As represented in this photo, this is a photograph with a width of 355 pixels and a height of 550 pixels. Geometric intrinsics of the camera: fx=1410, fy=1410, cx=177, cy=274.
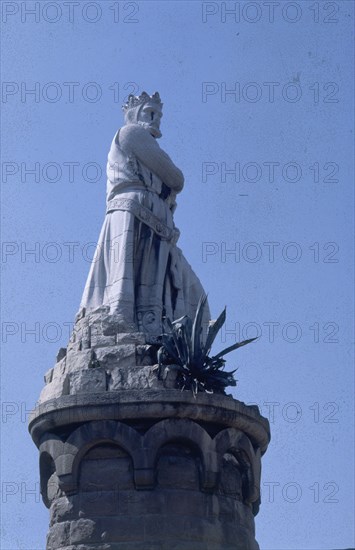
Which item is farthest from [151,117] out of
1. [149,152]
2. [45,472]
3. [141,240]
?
[45,472]

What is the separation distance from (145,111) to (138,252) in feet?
10.2

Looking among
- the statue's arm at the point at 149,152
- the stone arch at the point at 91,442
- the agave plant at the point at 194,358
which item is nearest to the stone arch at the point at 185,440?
the stone arch at the point at 91,442

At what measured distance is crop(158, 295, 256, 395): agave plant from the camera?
916 inches

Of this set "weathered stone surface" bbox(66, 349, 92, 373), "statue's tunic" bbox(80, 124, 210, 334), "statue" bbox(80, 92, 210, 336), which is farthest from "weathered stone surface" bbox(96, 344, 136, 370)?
"statue's tunic" bbox(80, 124, 210, 334)

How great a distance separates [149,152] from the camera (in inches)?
1031

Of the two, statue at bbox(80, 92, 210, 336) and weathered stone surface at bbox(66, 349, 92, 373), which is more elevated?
statue at bbox(80, 92, 210, 336)

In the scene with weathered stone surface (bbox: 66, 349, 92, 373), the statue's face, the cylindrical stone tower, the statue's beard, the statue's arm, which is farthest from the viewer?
the statue's face

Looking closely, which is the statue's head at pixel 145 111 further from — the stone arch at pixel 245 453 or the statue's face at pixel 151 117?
the stone arch at pixel 245 453

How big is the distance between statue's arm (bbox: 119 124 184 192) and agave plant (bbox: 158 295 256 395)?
3725 millimetres

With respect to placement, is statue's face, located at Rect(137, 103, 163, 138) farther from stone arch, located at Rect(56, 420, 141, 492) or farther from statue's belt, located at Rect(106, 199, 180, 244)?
stone arch, located at Rect(56, 420, 141, 492)

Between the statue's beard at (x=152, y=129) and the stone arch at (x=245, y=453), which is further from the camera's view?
the statue's beard at (x=152, y=129)

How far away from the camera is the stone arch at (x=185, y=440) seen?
22.6m

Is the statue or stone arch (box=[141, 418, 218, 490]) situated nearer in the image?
stone arch (box=[141, 418, 218, 490])

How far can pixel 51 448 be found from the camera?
23266 mm
